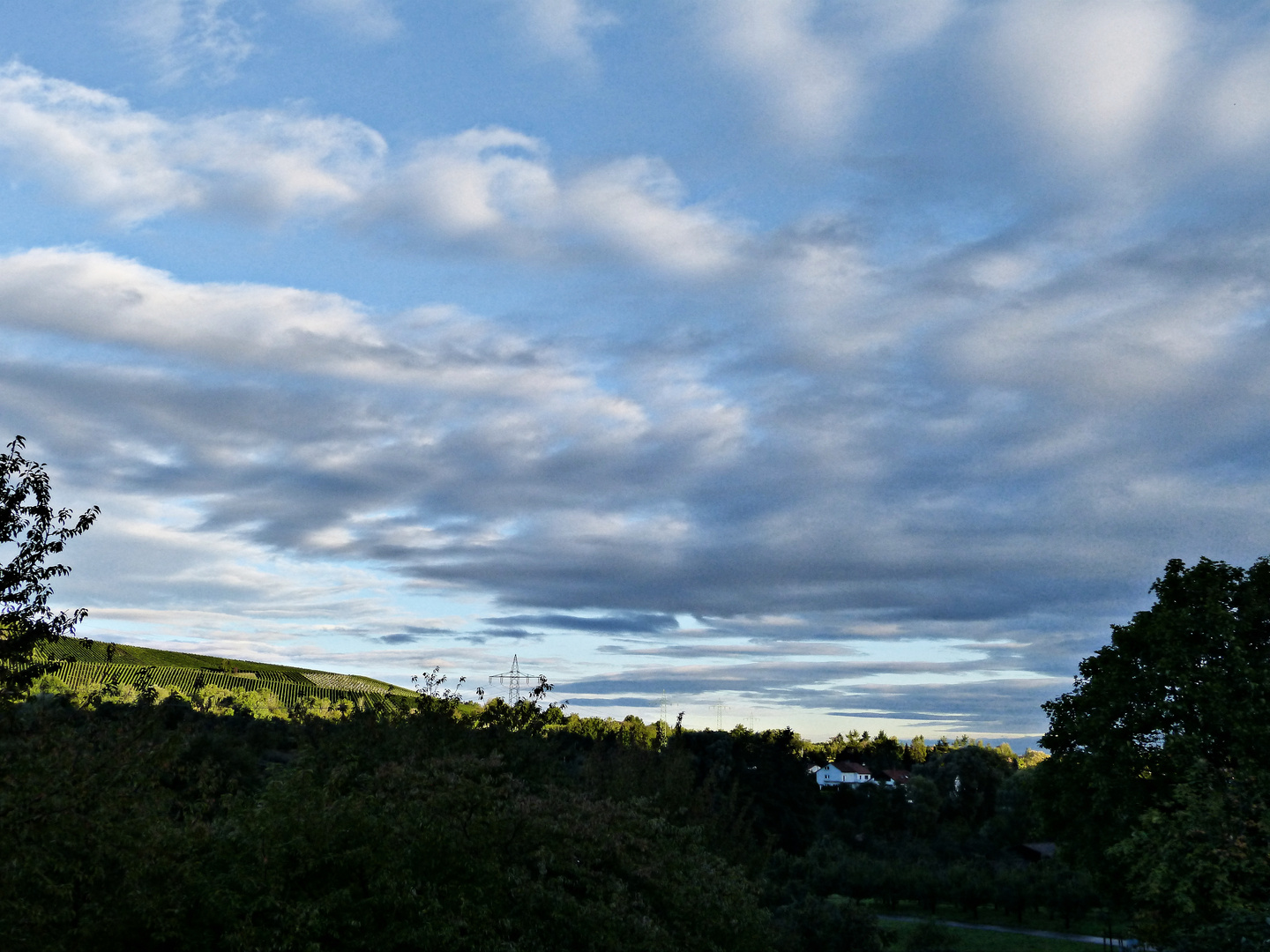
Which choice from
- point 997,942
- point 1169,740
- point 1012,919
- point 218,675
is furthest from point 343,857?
point 218,675

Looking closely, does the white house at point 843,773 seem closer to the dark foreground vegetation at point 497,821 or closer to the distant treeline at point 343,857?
the dark foreground vegetation at point 497,821

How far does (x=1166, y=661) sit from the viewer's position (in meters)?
33.3

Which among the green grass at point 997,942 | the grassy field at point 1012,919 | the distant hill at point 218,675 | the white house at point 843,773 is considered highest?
the distant hill at point 218,675

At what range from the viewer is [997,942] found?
5809 centimetres

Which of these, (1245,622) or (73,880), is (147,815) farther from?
(1245,622)

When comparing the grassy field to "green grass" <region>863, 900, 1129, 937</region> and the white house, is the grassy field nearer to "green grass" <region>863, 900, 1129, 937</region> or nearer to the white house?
"green grass" <region>863, 900, 1129, 937</region>

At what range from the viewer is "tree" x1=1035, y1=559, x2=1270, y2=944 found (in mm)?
28938

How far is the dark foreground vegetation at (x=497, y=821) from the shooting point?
1483cm

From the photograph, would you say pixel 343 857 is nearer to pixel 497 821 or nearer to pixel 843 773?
pixel 497 821

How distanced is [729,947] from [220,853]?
9.93 m

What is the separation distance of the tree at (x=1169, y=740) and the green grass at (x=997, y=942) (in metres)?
18.7

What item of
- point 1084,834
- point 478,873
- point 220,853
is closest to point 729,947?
point 478,873

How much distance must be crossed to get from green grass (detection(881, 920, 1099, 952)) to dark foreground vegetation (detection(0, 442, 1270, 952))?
2724mm

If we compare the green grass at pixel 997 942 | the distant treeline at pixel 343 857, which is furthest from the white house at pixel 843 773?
the distant treeline at pixel 343 857
